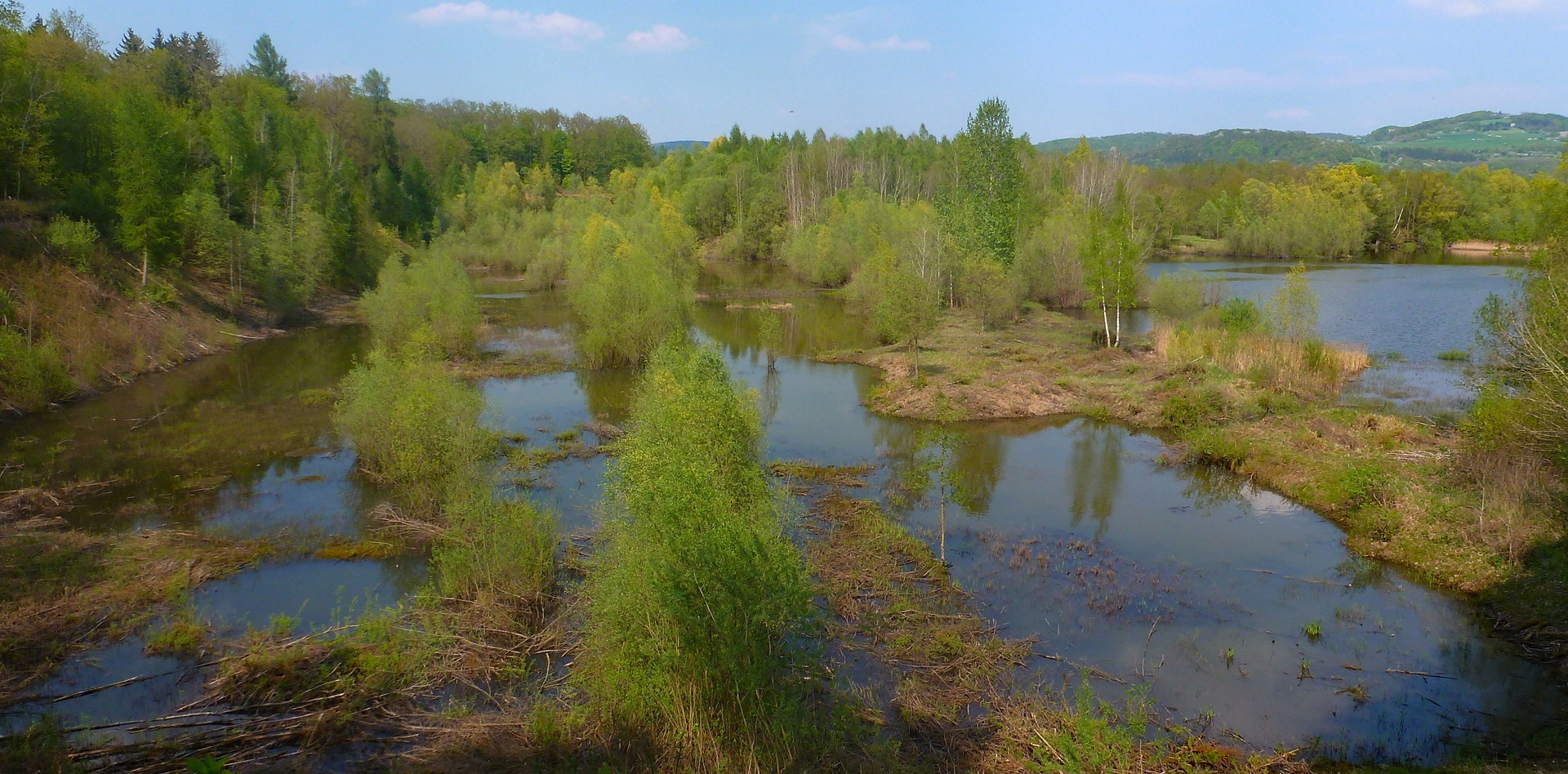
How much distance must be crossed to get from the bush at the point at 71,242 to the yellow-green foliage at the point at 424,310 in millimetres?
10549

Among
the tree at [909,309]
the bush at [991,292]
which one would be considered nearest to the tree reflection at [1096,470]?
the tree at [909,309]

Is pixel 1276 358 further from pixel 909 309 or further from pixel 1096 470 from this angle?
pixel 909 309

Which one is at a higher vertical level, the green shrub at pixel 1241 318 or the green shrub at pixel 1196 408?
the green shrub at pixel 1241 318

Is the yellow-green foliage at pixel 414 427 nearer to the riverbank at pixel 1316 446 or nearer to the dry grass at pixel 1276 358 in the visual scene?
the riverbank at pixel 1316 446

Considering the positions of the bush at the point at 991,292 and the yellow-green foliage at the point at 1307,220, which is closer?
the bush at the point at 991,292

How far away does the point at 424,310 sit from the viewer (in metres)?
36.6

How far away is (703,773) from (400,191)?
70479mm

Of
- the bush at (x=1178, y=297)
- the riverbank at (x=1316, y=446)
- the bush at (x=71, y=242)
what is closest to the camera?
the riverbank at (x=1316, y=446)

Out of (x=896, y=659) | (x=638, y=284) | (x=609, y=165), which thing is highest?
(x=609, y=165)

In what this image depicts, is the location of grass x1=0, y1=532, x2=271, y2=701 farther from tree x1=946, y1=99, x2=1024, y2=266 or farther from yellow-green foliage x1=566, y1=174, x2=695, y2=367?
tree x1=946, y1=99, x2=1024, y2=266

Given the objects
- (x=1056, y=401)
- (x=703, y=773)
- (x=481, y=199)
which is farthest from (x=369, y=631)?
(x=481, y=199)

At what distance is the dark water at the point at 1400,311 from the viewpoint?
28.3 metres

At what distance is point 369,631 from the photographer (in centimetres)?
1203

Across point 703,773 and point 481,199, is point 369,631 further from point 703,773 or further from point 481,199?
point 481,199
